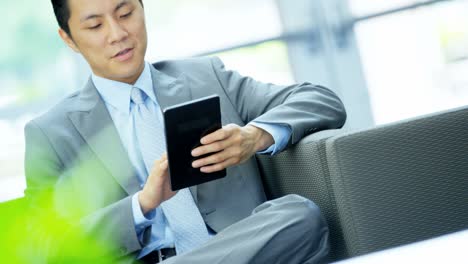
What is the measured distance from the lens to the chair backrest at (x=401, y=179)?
1.46m

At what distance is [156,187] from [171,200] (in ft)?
0.78

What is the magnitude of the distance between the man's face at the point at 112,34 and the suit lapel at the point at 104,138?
90mm

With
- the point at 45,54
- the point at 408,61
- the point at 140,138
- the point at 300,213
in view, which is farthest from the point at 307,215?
the point at 408,61

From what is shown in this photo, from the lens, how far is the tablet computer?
143 cm

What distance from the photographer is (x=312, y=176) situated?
1.58 metres

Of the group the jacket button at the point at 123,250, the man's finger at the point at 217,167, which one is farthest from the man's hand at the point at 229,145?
the jacket button at the point at 123,250

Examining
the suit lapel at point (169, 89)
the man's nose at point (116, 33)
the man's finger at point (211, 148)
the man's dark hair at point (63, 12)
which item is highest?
the man's dark hair at point (63, 12)

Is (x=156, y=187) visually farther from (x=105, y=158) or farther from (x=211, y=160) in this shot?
(x=105, y=158)

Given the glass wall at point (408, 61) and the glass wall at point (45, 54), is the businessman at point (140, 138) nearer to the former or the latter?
the glass wall at point (45, 54)

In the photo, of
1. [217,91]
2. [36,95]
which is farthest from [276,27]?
[217,91]

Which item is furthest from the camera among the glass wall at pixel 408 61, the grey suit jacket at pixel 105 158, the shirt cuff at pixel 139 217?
the glass wall at pixel 408 61

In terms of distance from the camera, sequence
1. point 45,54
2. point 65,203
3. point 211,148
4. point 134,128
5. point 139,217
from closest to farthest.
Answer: point 211,148
point 139,217
point 65,203
point 134,128
point 45,54

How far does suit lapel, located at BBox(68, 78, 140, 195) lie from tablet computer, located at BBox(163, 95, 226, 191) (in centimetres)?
28

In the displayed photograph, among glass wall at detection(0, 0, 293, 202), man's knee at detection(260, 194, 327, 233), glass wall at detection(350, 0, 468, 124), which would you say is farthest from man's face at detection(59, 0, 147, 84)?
glass wall at detection(350, 0, 468, 124)
